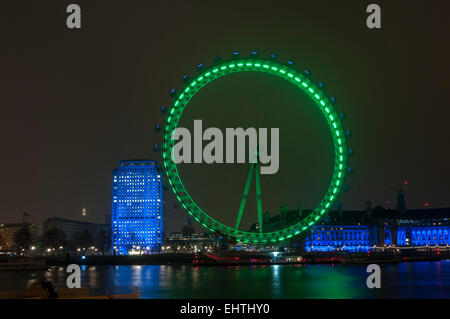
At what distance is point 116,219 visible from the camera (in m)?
167

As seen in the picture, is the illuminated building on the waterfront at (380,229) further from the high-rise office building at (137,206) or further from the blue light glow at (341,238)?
the high-rise office building at (137,206)

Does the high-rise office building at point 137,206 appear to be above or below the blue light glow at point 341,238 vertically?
above

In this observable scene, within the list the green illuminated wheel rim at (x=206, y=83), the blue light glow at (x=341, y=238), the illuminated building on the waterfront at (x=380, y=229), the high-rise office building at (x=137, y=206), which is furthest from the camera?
the high-rise office building at (x=137, y=206)

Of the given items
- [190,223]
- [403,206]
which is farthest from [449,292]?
[403,206]

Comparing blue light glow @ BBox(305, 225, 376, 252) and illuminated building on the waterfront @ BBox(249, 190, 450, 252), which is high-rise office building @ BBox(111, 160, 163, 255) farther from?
blue light glow @ BBox(305, 225, 376, 252)

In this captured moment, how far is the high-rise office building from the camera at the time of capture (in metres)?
166

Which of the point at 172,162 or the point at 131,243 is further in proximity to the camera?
the point at 131,243

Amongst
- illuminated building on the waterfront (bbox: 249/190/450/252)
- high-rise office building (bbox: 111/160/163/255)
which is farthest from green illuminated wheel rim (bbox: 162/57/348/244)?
high-rise office building (bbox: 111/160/163/255)

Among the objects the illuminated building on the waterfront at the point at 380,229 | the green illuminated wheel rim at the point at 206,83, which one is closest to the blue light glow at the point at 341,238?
the illuminated building on the waterfront at the point at 380,229

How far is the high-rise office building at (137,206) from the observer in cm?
16638
